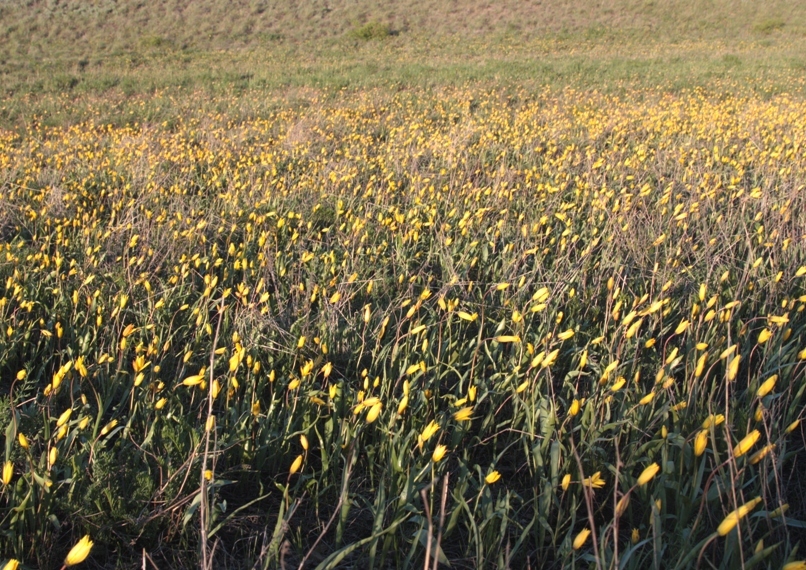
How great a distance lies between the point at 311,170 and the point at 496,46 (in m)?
20.0

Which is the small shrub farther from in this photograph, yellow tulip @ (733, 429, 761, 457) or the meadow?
yellow tulip @ (733, 429, 761, 457)

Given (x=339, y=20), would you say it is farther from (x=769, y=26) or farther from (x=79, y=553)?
(x=79, y=553)

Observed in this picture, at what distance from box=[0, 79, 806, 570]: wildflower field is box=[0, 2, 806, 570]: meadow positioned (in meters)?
0.02

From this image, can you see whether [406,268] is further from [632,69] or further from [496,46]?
[496,46]

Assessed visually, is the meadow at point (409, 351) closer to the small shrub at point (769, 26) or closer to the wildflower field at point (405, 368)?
the wildflower field at point (405, 368)

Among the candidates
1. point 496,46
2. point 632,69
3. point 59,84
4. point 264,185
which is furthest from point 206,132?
point 496,46

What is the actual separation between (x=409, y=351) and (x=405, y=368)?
0.11 m

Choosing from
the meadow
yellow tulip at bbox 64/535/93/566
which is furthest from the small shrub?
yellow tulip at bbox 64/535/93/566

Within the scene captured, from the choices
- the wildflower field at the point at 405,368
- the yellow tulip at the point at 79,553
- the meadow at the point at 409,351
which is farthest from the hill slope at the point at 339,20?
the yellow tulip at the point at 79,553

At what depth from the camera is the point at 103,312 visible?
2582 millimetres

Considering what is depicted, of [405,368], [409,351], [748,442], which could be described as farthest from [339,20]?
[748,442]

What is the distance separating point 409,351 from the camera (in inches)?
87.8

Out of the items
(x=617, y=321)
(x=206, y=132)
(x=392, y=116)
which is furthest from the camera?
(x=392, y=116)

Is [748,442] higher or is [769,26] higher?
[769,26]
